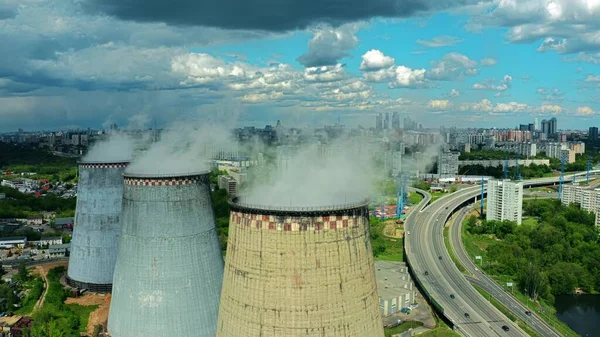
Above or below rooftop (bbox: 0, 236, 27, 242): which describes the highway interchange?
below

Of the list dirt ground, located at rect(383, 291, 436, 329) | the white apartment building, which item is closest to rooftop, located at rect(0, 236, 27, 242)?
dirt ground, located at rect(383, 291, 436, 329)

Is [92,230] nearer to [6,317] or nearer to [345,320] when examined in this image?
[6,317]

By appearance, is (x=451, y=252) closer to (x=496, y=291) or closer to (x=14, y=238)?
(x=496, y=291)

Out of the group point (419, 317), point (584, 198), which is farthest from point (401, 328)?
point (584, 198)

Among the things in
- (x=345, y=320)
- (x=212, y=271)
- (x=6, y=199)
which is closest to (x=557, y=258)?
(x=212, y=271)

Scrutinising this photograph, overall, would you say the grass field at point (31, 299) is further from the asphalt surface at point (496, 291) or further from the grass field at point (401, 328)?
the asphalt surface at point (496, 291)

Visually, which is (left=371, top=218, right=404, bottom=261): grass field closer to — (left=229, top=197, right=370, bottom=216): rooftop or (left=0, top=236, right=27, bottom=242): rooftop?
(left=0, top=236, right=27, bottom=242): rooftop

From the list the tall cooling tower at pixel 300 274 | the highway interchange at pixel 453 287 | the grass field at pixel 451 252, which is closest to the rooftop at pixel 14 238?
the highway interchange at pixel 453 287
